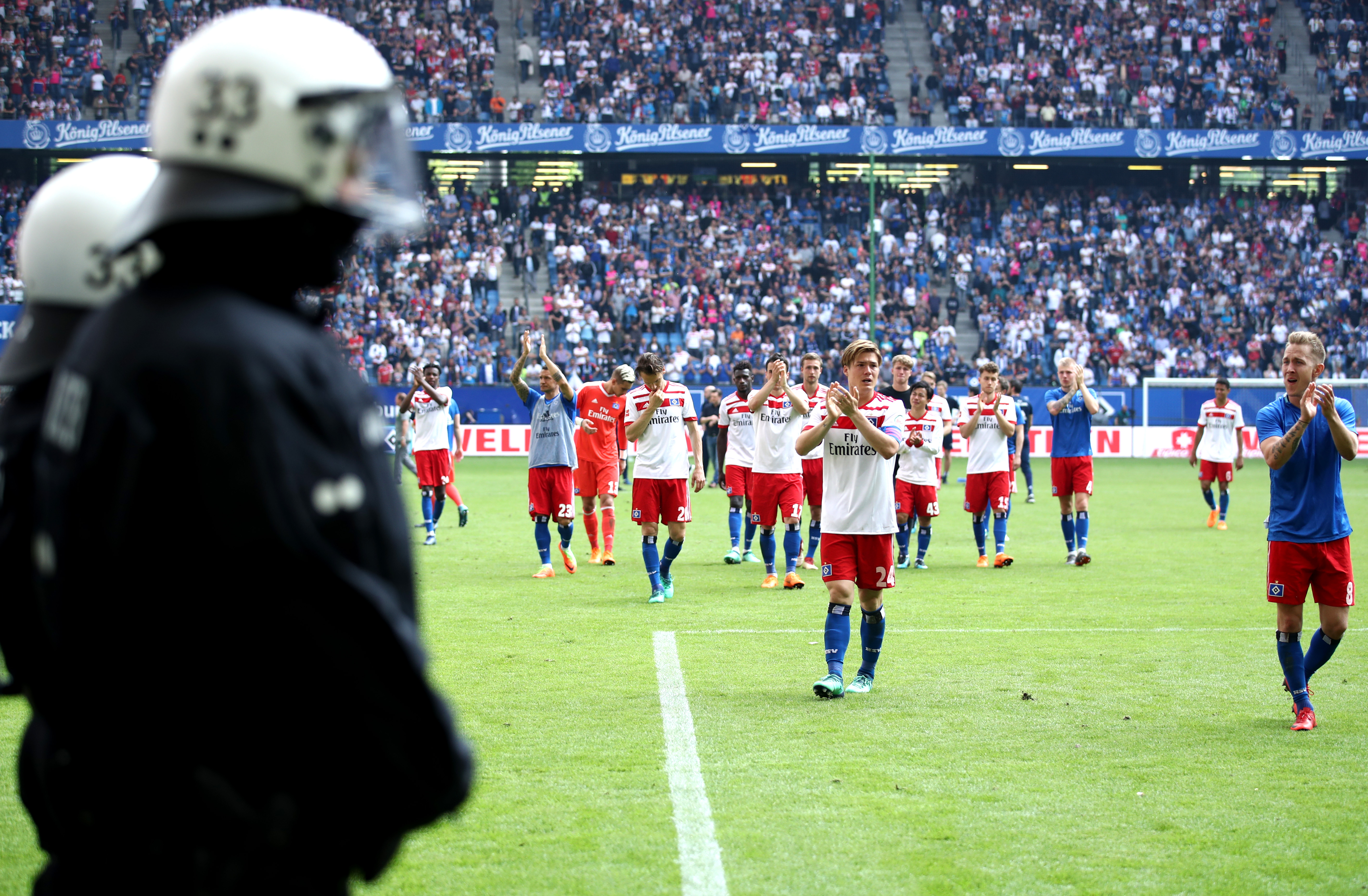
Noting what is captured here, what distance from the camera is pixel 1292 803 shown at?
6.02 m

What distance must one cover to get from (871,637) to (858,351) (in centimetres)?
187

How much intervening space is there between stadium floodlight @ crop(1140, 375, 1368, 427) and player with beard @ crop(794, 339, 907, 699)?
3026 centimetres

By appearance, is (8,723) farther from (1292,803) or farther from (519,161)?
(519,161)

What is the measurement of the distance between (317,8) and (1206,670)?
43.7m

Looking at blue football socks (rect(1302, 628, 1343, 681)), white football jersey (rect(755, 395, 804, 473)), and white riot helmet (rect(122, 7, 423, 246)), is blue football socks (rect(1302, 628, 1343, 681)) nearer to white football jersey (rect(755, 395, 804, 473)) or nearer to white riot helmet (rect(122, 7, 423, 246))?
white football jersey (rect(755, 395, 804, 473))

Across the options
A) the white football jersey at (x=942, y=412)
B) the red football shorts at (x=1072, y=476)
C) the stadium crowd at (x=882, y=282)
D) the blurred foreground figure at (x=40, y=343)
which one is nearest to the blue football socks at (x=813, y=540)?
the white football jersey at (x=942, y=412)

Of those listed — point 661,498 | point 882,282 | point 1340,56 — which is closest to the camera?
point 661,498

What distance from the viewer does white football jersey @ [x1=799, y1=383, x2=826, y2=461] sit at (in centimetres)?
932

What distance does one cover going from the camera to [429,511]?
17906mm

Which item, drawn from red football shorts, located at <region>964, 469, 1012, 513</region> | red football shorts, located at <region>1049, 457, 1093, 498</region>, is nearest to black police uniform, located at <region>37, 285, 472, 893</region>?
red football shorts, located at <region>964, 469, 1012, 513</region>

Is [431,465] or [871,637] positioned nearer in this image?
[871,637]

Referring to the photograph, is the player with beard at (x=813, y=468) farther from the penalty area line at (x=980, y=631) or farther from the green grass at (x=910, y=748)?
the penalty area line at (x=980, y=631)

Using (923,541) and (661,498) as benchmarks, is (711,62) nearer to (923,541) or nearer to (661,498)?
(923,541)

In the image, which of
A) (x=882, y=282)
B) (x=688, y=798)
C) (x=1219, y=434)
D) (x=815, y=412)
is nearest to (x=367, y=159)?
(x=688, y=798)
